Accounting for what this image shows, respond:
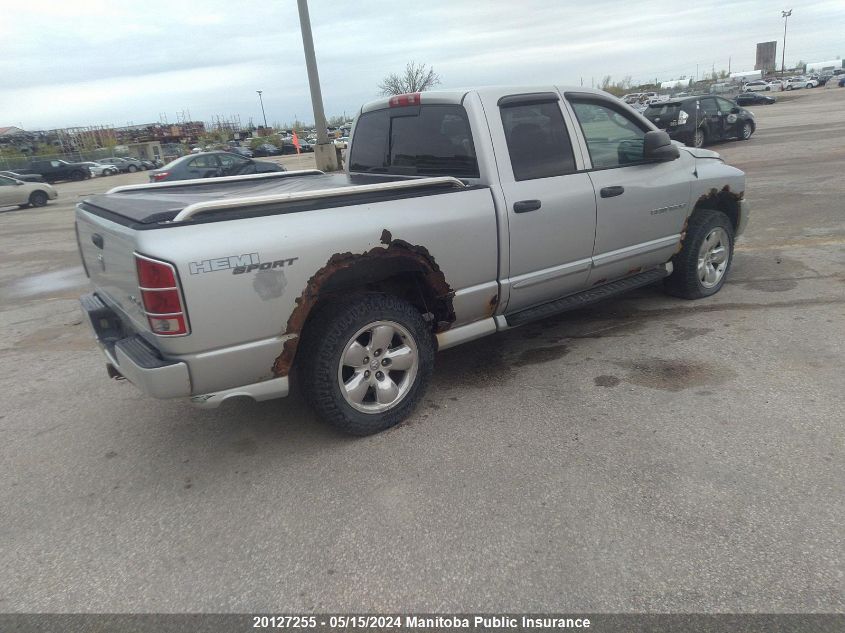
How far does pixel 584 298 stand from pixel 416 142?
5.52 feet

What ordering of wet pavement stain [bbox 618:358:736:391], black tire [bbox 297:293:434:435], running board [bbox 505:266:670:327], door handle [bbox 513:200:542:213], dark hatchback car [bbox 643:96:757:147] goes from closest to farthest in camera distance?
black tire [bbox 297:293:434:435], door handle [bbox 513:200:542:213], wet pavement stain [bbox 618:358:736:391], running board [bbox 505:266:670:327], dark hatchback car [bbox 643:96:757:147]

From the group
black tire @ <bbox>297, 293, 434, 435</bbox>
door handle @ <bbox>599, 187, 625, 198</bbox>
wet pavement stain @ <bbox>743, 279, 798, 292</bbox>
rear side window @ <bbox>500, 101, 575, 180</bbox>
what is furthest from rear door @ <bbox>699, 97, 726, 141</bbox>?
black tire @ <bbox>297, 293, 434, 435</bbox>

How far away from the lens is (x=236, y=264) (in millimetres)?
2898

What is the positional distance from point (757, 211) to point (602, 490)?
792 cm

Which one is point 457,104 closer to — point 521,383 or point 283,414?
point 521,383

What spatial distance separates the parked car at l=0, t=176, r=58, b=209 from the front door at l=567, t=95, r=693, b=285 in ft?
76.0

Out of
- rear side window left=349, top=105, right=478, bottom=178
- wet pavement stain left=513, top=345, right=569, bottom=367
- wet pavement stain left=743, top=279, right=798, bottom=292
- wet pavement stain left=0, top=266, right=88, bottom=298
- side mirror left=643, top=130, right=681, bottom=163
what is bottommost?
wet pavement stain left=743, top=279, right=798, bottom=292

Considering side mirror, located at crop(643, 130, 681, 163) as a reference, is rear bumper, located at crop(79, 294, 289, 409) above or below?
below

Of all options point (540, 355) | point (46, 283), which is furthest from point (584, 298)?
point (46, 283)

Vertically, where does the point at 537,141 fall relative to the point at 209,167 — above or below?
above

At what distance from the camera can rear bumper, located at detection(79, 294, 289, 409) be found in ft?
9.61

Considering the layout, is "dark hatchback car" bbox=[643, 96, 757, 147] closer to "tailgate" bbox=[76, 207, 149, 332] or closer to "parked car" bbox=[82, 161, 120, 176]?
"tailgate" bbox=[76, 207, 149, 332]

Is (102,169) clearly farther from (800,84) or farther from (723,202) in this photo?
(800,84)

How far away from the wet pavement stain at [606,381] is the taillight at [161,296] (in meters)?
2.64
